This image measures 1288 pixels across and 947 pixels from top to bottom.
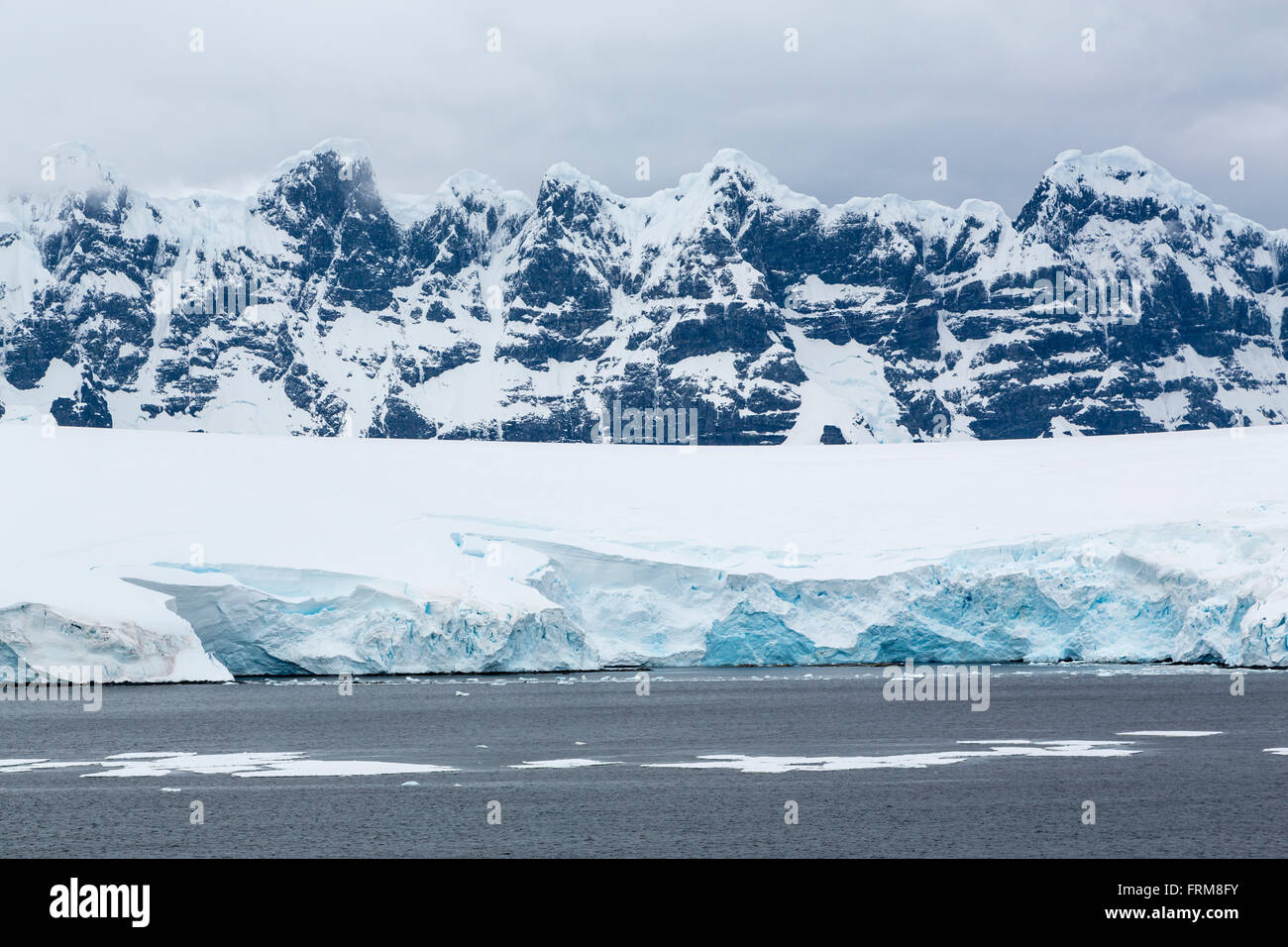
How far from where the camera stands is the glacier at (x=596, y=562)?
139 ft

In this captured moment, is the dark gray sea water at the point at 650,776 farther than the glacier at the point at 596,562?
No

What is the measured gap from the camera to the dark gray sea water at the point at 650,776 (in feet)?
58.6

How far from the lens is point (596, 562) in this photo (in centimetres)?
4844

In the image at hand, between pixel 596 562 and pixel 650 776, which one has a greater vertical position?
pixel 596 562

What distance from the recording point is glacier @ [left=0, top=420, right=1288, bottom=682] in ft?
139

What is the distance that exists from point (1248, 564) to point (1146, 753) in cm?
2058

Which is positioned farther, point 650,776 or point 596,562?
point 596,562

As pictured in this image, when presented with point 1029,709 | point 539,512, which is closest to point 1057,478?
point 539,512

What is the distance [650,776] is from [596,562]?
24857mm

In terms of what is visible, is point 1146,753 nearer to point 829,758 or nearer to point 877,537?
point 829,758

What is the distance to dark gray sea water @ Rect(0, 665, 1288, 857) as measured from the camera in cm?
1788

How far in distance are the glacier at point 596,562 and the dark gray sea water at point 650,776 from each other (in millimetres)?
2797

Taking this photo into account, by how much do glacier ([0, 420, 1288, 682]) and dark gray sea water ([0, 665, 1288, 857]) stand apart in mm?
2797

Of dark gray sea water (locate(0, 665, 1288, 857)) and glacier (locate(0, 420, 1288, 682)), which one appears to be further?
glacier (locate(0, 420, 1288, 682))
